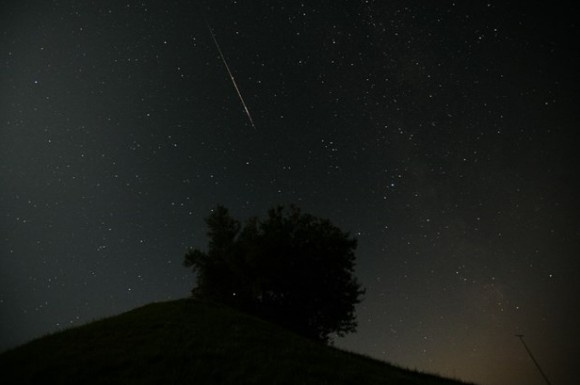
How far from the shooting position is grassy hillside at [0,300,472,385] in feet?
43.0

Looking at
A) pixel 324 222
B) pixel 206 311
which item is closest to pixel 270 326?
pixel 206 311

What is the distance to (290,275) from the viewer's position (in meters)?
35.5

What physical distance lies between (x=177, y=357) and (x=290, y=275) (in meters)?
21.3

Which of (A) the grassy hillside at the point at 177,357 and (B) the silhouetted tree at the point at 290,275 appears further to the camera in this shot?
(B) the silhouetted tree at the point at 290,275

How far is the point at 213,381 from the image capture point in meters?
12.9

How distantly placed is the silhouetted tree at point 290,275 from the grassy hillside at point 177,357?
14.4 metres

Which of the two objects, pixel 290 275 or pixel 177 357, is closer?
pixel 177 357

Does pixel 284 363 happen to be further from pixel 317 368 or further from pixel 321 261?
pixel 321 261

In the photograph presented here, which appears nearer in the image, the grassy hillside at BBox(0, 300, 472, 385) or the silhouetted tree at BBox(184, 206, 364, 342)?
the grassy hillside at BBox(0, 300, 472, 385)

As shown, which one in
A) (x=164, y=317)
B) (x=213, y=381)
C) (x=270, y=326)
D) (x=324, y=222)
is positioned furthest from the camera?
(x=324, y=222)

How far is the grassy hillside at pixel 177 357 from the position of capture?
13.1 metres

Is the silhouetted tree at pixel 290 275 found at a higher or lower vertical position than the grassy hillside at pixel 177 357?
higher

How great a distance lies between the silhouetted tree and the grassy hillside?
14.4 m

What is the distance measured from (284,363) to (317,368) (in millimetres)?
1274
